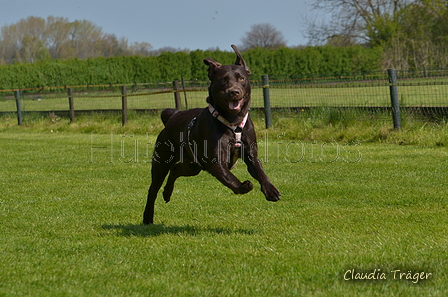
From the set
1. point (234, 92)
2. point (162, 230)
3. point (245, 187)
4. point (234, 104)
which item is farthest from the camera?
point (162, 230)

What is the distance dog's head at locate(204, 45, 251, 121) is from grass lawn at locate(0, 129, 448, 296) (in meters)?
1.14

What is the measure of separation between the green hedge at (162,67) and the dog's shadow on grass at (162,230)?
4214 cm

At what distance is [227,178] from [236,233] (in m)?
0.67

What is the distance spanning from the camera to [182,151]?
581 centimetres

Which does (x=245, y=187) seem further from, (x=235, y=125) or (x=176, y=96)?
(x=176, y=96)

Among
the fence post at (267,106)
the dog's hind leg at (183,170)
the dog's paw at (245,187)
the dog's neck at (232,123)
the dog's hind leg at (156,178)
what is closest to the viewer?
the dog's paw at (245,187)

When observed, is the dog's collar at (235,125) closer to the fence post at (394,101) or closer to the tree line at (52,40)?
the fence post at (394,101)

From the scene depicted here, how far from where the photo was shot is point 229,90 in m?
5.10

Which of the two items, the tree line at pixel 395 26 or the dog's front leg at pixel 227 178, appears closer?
the dog's front leg at pixel 227 178

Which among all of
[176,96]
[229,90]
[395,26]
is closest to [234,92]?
[229,90]

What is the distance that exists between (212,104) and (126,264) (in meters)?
1.68

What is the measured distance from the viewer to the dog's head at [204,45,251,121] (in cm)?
513

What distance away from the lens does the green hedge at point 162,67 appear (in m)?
48.2

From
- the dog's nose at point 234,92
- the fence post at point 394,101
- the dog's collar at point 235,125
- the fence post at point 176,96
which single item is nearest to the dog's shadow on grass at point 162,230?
the dog's collar at point 235,125
